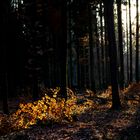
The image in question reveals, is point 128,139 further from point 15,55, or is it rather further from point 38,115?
point 15,55

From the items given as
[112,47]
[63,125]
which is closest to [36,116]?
[63,125]

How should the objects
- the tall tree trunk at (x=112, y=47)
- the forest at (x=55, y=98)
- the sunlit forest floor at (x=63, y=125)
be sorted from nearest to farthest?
the sunlit forest floor at (x=63, y=125) → the forest at (x=55, y=98) → the tall tree trunk at (x=112, y=47)

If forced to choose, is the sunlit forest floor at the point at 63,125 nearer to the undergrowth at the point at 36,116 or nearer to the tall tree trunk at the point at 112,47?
the undergrowth at the point at 36,116

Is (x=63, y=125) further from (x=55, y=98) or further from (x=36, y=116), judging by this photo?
(x=55, y=98)

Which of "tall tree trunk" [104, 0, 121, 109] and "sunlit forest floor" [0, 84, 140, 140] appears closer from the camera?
"sunlit forest floor" [0, 84, 140, 140]

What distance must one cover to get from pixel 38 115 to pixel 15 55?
17898 mm

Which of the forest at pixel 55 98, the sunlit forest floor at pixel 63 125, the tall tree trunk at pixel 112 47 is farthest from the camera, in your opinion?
the tall tree trunk at pixel 112 47

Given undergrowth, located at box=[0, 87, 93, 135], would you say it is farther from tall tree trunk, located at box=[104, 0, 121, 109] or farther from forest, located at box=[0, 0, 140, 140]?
tall tree trunk, located at box=[104, 0, 121, 109]

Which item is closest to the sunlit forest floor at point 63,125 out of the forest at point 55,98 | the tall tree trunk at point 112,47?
the forest at point 55,98

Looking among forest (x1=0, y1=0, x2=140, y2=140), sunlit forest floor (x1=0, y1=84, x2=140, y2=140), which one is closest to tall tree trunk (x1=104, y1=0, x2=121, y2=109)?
forest (x1=0, y1=0, x2=140, y2=140)

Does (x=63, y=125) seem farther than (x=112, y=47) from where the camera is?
No

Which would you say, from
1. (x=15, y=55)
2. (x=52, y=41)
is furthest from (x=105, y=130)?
(x=52, y=41)

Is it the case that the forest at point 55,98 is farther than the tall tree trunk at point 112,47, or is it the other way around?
the tall tree trunk at point 112,47

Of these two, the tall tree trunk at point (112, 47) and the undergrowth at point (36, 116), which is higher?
the tall tree trunk at point (112, 47)
